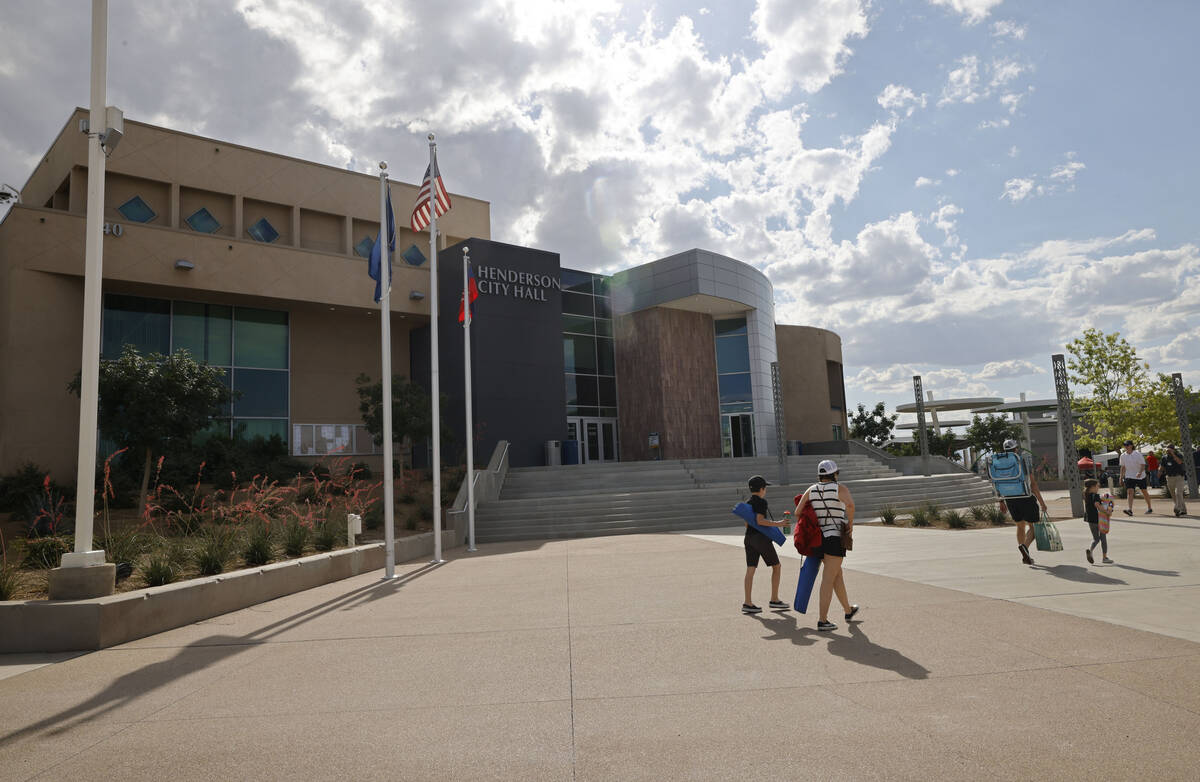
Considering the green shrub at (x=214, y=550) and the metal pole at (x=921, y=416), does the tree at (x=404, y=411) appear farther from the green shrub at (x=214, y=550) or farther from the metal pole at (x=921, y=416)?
the metal pole at (x=921, y=416)

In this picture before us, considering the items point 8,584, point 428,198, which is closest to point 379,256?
point 428,198

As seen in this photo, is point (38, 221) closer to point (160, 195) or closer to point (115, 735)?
point (160, 195)

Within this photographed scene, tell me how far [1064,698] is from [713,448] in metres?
30.9

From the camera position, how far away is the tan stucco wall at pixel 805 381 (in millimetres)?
43719

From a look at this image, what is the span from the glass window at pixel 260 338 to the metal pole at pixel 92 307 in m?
20.6

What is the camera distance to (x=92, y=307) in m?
8.00

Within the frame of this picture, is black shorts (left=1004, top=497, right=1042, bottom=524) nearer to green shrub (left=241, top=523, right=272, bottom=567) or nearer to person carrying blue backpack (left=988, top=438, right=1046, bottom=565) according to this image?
person carrying blue backpack (left=988, top=438, right=1046, bottom=565)

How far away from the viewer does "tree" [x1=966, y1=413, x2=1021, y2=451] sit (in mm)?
54719

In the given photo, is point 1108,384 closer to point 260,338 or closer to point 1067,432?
point 1067,432

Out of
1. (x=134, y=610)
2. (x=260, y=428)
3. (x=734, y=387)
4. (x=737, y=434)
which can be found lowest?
(x=134, y=610)

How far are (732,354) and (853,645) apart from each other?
1212 inches

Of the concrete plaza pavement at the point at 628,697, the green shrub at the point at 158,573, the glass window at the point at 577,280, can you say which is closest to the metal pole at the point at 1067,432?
the concrete plaza pavement at the point at 628,697

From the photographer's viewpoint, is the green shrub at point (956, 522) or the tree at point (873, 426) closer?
the green shrub at point (956, 522)

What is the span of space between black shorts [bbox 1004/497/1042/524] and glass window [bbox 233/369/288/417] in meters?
25.3
